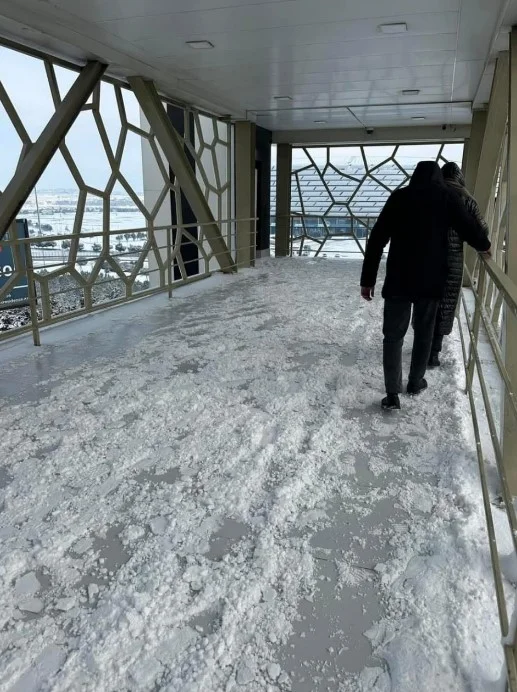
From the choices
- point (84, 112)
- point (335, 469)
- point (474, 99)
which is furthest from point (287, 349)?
point (474, 99)

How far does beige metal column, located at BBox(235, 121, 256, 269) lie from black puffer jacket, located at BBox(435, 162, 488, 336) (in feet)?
18.0

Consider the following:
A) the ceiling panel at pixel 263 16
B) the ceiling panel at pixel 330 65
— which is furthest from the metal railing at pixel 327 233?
the ceiling panel at pixel 263 16

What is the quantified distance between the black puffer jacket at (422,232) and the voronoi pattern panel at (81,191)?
2.74m

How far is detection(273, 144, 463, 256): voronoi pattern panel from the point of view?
38.2ft

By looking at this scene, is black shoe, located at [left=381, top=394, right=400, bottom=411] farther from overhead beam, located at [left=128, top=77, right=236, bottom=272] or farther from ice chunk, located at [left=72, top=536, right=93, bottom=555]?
overhead beam, located at [left=128, top=77, right=236, bottom=272]

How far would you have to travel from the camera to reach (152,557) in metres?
1.73

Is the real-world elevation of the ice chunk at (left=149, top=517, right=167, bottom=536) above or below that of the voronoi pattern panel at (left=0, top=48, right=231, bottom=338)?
below

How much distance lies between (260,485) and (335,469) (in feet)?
1.20

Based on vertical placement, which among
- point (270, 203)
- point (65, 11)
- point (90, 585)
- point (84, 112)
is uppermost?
point (65, 11)

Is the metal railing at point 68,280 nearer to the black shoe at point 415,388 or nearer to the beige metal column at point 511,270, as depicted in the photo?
the black shoe at point 415,388

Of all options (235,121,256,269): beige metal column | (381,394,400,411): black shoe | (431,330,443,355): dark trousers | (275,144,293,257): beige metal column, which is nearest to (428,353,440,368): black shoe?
(431,330,443,355): dark trousers

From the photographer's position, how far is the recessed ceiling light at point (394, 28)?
3.89m

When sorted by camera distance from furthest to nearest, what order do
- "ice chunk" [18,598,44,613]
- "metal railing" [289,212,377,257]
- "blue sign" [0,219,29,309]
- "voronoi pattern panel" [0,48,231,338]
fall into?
1. "metal railing" [289,212,377,257]
2. "voronoi pattern panel" [0,48,231,338]
3. "blue sign" [0,219,29,309]
4. "ice chunk" [18,598,44,613]

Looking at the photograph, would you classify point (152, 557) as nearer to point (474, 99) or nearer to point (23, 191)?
point (23, 191)
